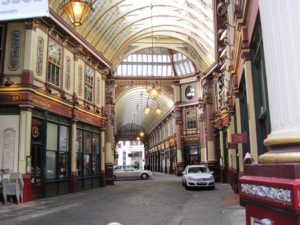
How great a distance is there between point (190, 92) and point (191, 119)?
9.42 ft

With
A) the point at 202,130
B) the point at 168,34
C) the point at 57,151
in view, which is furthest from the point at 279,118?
the point at 202,130

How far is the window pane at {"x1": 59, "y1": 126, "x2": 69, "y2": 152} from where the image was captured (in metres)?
19.8

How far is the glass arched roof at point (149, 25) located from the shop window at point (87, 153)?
228 inches

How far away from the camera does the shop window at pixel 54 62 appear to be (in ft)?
61.1

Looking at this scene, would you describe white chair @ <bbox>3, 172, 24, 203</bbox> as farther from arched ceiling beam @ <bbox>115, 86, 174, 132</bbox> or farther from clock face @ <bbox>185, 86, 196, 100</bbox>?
arched ceiling beam @ <bbox>115, 86, 174, 132</bbox>

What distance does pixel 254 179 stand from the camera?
2.82 meters

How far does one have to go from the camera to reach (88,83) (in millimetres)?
24438

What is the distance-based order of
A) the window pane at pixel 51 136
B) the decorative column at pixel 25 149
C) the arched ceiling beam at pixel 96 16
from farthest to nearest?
1. the arched ceiling beam at pixel 96 16
2. the window pane at pixel 51 136
3. the decorative column at pixel 25 149

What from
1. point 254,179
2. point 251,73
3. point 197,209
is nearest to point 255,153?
point 251,73

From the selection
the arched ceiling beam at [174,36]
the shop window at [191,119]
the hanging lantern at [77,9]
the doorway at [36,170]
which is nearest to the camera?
the hanging lantern at [77,9]

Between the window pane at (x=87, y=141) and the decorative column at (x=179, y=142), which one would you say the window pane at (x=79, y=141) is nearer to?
the window pane at (x=87, y=141)

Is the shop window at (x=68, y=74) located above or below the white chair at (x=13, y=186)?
above

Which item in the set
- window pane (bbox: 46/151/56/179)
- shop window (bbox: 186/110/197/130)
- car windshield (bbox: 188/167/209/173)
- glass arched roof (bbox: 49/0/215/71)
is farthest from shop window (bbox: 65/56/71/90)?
shop window (bbox: 186/110/197/130)

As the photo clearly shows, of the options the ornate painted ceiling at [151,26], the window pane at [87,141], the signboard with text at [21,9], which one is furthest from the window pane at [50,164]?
the signboard with text at [21,9]
